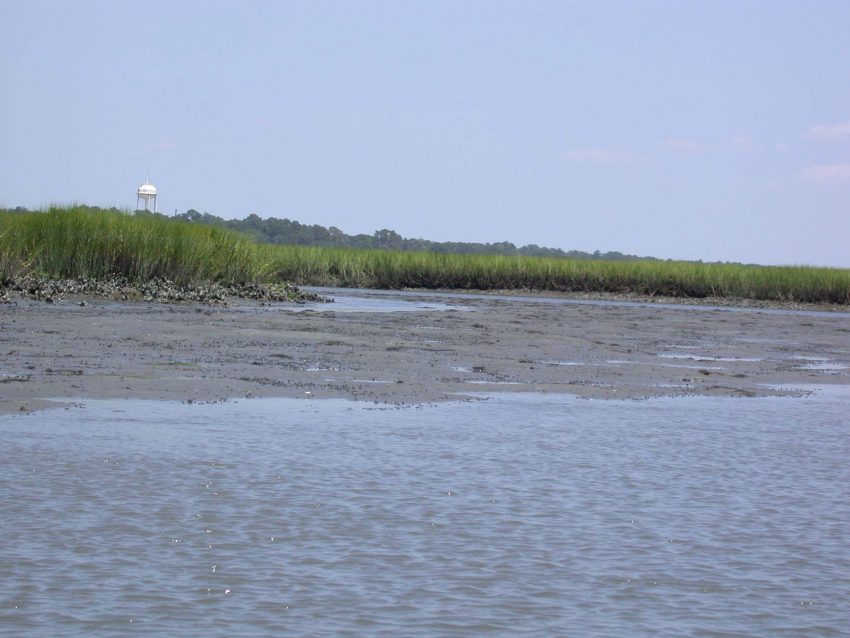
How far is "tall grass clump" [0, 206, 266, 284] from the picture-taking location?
77.9 feet

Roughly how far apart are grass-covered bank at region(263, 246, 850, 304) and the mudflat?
1843 centimetres

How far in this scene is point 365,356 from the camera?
1463cm

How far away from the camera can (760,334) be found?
23.8m

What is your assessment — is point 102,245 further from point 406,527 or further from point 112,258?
point 406,527

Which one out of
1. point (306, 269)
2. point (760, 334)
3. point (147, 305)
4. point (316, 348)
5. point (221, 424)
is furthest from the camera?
point (306, 269)

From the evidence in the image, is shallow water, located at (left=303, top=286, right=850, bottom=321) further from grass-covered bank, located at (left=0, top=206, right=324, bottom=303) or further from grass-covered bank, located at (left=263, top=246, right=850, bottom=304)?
grass-covered bank, located at (left=0, top=206, right=324, bottom=303)

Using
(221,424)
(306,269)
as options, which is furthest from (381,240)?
(221,424)

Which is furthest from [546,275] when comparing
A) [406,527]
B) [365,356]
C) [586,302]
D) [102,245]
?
[406,527]

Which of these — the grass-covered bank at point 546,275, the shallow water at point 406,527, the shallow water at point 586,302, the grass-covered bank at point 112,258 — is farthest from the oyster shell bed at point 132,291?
the grass-covered bank at point 546,275

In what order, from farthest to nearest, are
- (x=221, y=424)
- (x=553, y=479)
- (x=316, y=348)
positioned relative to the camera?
(x=316, y=348) → (x=221, y=424) → (x=553, y=479)

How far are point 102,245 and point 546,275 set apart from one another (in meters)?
24.3

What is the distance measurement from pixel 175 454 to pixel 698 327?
18789 mm

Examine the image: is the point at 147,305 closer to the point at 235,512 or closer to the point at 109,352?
the point at 109,352

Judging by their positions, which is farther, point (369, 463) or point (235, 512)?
point (369, 463)
